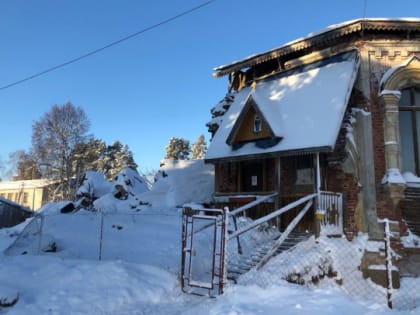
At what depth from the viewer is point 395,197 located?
11406 mm

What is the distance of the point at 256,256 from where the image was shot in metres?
10.0

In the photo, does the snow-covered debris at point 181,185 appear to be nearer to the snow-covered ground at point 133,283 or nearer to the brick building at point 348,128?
the snow-covered ground at point 133,283

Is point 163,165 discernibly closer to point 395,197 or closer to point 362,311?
point 395,197

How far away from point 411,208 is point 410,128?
→ 2.74 meters

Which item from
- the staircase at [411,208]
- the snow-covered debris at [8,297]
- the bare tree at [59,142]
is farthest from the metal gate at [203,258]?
the bare tree at [59,142]

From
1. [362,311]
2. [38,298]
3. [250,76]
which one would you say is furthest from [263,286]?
[250,76]

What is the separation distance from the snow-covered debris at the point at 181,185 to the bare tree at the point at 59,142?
820 inches

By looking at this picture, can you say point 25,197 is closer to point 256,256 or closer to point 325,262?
point 256,256

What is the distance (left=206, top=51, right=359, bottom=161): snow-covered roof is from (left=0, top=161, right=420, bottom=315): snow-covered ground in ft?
10.4

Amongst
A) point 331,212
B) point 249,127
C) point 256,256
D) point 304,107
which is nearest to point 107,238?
point 256,256

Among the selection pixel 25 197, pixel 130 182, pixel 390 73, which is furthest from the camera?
pixel 25 197

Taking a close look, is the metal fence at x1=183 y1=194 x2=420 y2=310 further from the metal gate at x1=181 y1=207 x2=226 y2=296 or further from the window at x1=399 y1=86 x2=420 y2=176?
the window at x1=399 y1=86 x2=420 y2=176

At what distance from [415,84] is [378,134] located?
2.21m

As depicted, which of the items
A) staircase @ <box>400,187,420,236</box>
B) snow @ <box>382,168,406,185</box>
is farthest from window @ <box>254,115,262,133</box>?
staircase @ <box>400,187,420,236</box>
